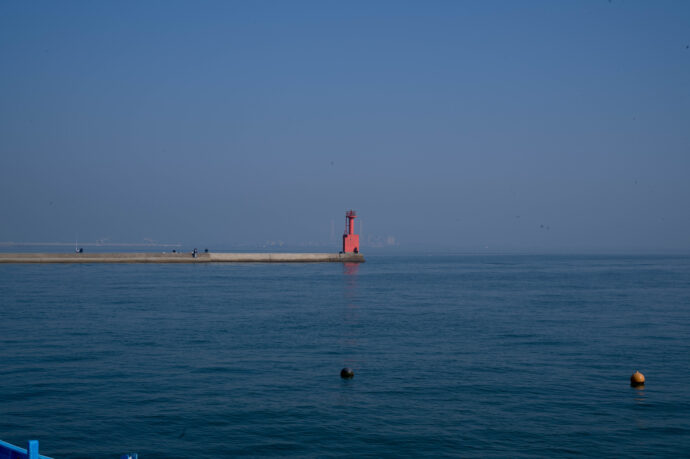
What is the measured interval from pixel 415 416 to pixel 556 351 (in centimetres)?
1327

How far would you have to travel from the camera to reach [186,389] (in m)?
22.4

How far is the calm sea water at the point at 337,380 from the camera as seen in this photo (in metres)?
17.7

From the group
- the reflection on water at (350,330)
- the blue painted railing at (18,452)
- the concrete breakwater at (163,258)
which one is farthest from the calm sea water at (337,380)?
the concrete breakwater at (163,258)

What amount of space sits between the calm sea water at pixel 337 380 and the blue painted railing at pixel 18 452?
7.02 meters

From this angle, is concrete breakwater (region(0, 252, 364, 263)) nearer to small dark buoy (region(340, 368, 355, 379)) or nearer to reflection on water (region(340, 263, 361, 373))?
reflection on water (region(340, 263, 361, 373))

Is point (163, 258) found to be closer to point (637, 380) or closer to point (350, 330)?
point (350, 330)

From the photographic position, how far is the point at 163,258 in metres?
113

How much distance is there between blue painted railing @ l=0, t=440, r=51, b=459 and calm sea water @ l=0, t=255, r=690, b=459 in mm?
7016

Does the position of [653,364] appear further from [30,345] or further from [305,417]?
[30,345]

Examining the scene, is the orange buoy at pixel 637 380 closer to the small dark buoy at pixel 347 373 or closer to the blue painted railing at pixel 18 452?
the small dark buoy at pixel 347 373

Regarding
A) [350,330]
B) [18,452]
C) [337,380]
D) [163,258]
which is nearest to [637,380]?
[337,380]

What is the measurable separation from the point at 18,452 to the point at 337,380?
15.7m

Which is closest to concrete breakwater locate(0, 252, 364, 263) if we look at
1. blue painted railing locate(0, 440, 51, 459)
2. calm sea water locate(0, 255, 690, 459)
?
calm sea water locate(0, 255, 690, 459)

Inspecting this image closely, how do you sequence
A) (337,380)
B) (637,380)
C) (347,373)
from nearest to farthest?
(637,380), (337,380), (347,373)
